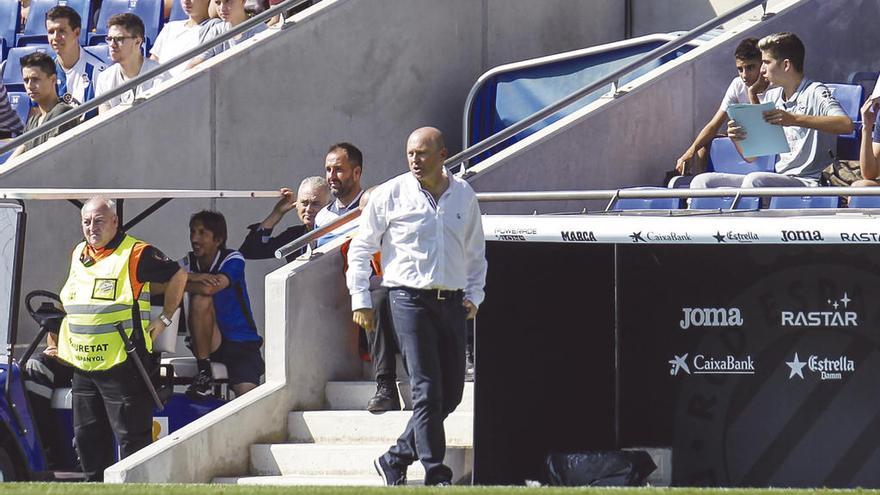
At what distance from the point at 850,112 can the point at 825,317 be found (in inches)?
137

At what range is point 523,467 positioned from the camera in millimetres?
9664

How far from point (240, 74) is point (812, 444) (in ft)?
20.0

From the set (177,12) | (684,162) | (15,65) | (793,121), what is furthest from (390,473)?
(15,65)

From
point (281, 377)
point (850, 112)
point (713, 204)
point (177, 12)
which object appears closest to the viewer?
point (281, 377)

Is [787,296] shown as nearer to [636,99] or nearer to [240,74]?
[636,99]

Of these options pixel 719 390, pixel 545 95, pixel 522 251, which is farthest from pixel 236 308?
pixel 545 95

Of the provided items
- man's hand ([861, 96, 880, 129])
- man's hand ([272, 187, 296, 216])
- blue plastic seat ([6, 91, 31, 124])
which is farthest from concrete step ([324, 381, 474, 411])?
blue plastic seat ([6, 91, 31, 124])

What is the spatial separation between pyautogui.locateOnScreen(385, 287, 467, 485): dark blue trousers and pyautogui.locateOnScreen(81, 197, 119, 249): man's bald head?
1975 mm

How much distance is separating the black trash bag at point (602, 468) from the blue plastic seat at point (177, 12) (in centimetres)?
823

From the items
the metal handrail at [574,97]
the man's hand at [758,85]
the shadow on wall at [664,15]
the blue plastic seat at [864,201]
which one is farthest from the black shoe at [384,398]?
the shadow on wall at [664,15]

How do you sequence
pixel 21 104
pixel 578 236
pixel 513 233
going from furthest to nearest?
pixel 21 104 < pixel 513 233 < pixel 578 236

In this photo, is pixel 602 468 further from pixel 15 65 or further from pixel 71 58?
pixel 15 65

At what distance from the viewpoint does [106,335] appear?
10.2 metres

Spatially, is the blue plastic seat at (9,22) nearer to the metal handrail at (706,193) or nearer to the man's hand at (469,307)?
the metal handrail at (706,193)
